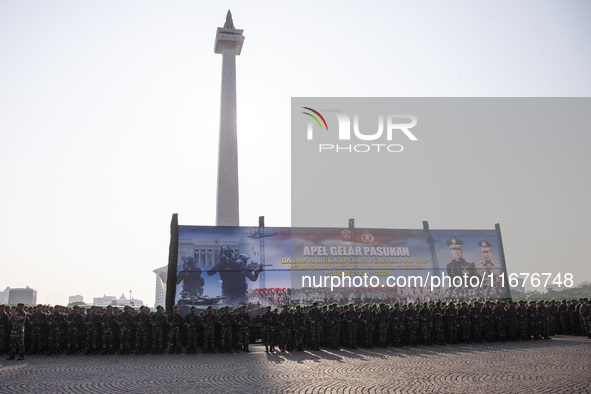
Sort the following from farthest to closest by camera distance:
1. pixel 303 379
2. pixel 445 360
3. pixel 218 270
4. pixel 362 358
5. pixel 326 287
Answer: pixel 326 287 < pixel 218 270 < pixel 362 358 < pixel 445 360 < pixel 303 379

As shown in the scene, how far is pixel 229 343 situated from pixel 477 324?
29.7ft

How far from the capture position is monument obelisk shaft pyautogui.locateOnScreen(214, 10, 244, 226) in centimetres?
3105

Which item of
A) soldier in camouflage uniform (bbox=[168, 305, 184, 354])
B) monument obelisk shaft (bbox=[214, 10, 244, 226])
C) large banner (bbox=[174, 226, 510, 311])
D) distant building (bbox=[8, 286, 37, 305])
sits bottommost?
soldier in camouflage uniform (bbox=[168, 305, 184, 354])

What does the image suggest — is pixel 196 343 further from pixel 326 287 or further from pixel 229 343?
pixel 326 287

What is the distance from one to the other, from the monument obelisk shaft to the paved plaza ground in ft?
54.9

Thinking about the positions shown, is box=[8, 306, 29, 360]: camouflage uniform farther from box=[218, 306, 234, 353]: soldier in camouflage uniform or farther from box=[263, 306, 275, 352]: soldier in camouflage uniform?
box=[263, 306, 275, 352]: soldier in camouflage uniform

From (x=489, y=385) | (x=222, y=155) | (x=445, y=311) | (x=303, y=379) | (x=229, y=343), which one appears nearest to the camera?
(x=489, y=385)

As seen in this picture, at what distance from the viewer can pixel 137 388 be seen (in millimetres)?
8727

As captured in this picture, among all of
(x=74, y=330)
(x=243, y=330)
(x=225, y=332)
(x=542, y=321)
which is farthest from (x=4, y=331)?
(x=542, y=321)

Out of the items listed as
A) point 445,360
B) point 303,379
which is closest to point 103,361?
point 303,379

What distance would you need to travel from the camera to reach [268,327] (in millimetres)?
15812

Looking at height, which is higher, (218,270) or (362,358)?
(218,270)

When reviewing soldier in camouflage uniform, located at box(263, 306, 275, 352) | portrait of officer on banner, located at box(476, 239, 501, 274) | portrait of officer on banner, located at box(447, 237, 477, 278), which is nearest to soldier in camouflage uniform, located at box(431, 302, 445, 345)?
soldier in camouflage uniform, located at box(263, 306, 275, 352)

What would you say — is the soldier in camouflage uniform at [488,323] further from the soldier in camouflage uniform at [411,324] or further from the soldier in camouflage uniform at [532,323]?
the soldier in camouflage uniform at [411,324]
